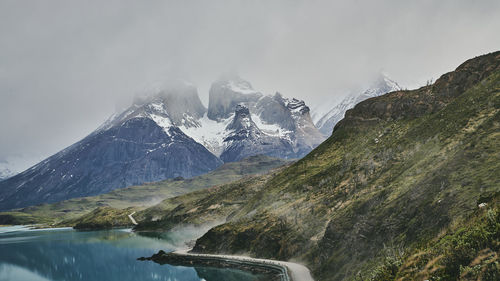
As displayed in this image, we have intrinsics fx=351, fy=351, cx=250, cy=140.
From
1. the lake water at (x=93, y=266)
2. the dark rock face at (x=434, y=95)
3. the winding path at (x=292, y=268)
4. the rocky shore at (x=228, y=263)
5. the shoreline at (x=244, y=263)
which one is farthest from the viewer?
the dark rock face at (x=434, y=95)

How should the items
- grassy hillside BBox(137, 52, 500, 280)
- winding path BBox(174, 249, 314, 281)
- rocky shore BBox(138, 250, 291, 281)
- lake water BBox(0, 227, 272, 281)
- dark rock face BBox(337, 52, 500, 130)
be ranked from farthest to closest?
dark rock face BBox(337, 52, 500, 130), lake water BBox(0, 227, 272, 281), rocky shore BBox(138, 250, 291, 281), winding path BBox(174, 249, 314, 281), grassy hillside BBox(137, 52, 500, 280)

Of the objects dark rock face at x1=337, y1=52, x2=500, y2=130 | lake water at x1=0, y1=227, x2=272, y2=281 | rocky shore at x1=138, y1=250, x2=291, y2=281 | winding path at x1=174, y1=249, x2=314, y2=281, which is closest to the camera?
winding path at x1=174, y1=249, x2=314, y2=281

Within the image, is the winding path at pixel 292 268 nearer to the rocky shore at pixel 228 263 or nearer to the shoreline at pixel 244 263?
the shoreline at pixel 244 263

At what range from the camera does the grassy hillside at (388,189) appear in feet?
130

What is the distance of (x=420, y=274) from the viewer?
2577cm

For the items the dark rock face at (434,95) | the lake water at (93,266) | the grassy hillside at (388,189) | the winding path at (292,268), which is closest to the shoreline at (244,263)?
the winding path at (292,268)

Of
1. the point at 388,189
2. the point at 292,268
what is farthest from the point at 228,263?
the point at 388,189

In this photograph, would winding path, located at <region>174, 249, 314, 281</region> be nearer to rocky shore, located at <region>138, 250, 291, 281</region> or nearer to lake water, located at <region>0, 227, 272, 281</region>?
rocky shore, located at <region>138, 250, 291, 281</region>

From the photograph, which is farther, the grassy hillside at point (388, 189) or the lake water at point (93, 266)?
the lake water at point (93, 266)

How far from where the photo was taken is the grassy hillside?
39.6m

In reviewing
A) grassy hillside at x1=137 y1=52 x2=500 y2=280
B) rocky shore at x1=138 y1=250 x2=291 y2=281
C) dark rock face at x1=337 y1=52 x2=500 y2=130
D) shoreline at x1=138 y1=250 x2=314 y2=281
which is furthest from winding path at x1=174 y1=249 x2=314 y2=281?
dark rock face at x1=337 y1=52 x2=500 y2=130

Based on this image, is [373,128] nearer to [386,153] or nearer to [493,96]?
[386,153]

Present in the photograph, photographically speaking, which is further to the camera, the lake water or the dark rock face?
the dark rock face

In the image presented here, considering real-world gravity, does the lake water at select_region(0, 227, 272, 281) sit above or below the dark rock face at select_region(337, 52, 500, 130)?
below
